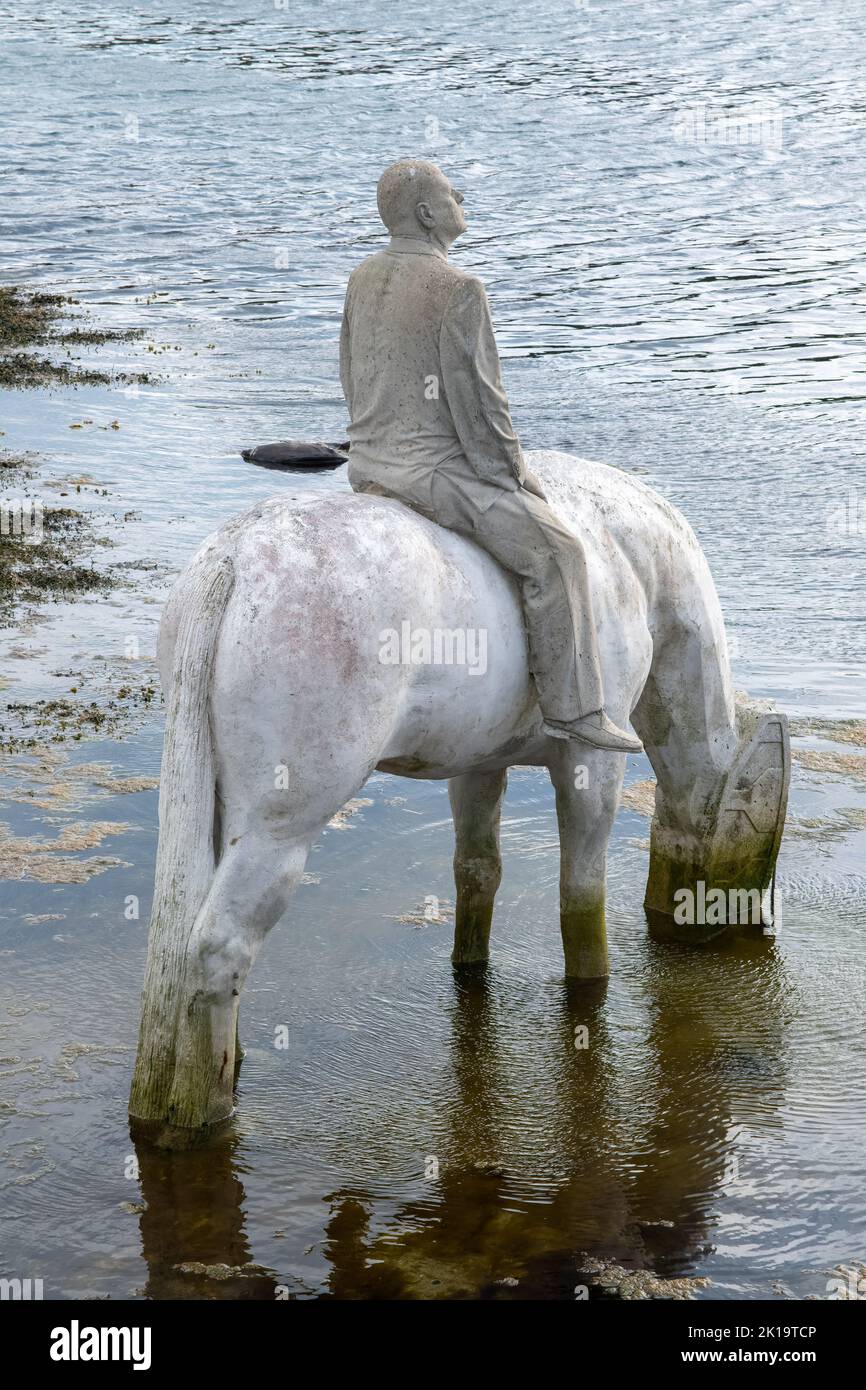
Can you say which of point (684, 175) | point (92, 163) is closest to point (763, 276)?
point (684, 175)

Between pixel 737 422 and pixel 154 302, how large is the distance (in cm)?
906

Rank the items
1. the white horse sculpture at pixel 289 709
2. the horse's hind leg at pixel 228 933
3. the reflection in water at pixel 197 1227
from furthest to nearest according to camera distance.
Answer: the horse's hind leg at pixel 228 933
the white horse sculpture at pixel 289 709
the reflection in water at pixel 197 1227

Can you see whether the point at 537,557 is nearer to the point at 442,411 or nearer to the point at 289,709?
the point at 442,411

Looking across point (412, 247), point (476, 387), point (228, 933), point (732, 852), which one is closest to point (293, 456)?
point (476, 387)

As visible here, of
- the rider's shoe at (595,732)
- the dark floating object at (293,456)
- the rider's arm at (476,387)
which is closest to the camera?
the rider's arm at (476,387)

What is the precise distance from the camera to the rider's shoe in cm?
636

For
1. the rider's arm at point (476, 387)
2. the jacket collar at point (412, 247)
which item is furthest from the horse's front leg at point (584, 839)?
the jacket collar at point (412, 247)

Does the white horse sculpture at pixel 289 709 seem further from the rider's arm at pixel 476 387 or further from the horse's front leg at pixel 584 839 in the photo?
the rider's arm at pixel 476 387

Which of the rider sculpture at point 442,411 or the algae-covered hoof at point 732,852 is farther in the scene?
the algae-covered hoof at point 732,852

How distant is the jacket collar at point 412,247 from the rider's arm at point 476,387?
0.19 metres

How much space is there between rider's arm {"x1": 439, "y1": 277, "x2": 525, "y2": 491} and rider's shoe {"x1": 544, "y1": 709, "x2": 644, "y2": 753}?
2.86ft

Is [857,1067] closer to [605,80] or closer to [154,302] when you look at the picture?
[154,302]

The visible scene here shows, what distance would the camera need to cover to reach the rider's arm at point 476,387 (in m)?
5.91

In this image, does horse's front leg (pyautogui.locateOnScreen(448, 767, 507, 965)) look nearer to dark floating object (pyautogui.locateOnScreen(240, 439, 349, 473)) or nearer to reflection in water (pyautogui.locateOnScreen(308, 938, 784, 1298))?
reflection in water (pyautogui.locateOnScreen(308, 938, 784, 1298))
